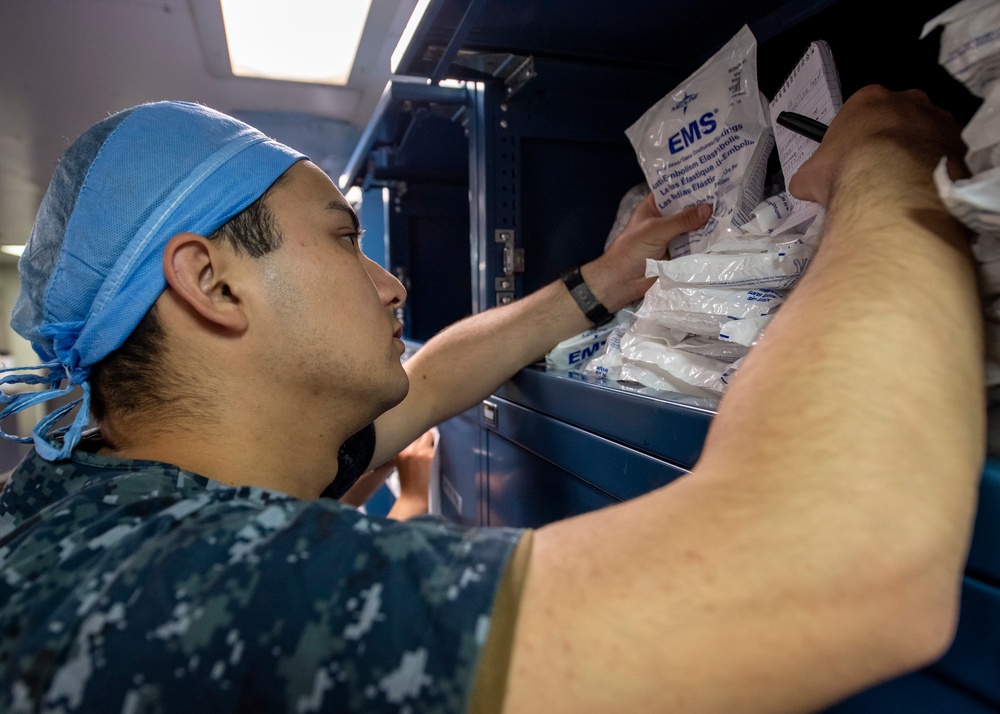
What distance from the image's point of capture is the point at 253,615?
473 mm

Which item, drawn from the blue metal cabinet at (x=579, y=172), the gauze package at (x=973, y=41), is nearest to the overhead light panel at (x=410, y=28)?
the blue metal cabinet at (x=579, y=172)

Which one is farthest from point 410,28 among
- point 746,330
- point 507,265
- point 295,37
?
point 295,37

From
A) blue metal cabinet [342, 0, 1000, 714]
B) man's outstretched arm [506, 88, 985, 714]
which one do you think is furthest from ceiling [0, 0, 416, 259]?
man's outstretched arm [506, 88, 985, 714]

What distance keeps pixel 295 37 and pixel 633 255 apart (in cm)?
228

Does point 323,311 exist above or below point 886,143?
below

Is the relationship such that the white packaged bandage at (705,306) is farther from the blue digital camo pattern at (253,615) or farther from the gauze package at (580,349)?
the blue digital camo pattern at (253,615)

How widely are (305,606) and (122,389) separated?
611 millimetres

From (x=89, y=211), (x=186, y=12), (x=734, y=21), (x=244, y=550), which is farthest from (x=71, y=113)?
(x=244, y=550)

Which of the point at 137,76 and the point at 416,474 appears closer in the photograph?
the point at 416,474

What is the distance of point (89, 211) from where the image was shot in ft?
2.84

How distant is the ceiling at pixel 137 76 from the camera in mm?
2742

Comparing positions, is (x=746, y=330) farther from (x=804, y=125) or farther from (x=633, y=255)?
(x=633, y=255)

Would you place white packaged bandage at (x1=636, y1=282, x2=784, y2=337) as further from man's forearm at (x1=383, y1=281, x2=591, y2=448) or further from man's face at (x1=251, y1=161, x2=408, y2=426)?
man's face at (x1=251, y1=161, x2=408, y2=426)

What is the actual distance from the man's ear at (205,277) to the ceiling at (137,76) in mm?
1981
